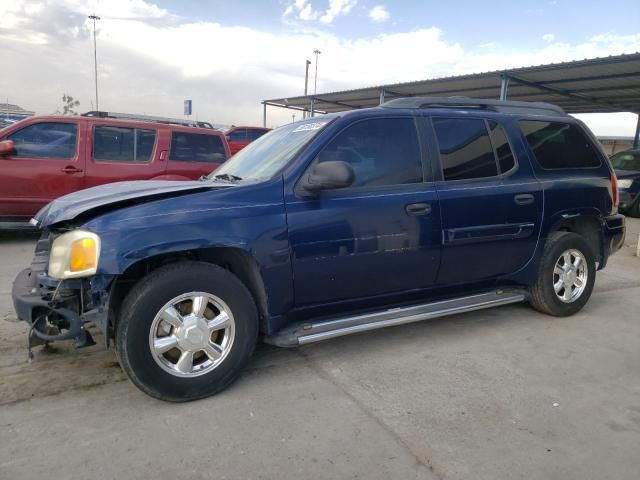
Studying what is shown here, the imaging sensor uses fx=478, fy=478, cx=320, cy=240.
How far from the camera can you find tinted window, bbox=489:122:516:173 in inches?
155

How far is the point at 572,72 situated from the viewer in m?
14.8

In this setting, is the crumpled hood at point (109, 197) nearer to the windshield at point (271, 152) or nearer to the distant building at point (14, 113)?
the windshield at point (271, 152)

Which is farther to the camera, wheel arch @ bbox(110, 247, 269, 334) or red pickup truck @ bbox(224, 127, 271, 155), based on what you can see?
red pickup truck @ bbox(224, 127, 271, 155)

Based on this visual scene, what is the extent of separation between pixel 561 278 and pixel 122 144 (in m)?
6.33

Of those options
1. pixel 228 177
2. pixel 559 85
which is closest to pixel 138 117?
pixel 228 177

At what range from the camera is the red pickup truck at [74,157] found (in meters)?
6.79

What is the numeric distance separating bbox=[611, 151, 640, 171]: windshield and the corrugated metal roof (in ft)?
7.97

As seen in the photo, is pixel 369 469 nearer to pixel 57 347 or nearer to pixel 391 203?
pixel 391 203

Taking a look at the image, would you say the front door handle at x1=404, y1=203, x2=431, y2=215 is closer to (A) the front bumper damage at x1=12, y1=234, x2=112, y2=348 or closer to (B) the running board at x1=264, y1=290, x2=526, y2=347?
(B) the running board at x1=264, y1=290, x2=526, y2=347

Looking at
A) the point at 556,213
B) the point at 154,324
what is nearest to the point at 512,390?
the point at 556,213

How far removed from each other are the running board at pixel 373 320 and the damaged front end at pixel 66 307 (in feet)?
3.37

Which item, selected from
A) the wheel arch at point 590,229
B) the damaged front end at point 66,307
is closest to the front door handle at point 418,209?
the wheel arch at point 590,229

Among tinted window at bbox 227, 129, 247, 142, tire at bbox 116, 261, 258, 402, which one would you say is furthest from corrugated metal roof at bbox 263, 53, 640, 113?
tire at bbox 116, 261, 258, 402

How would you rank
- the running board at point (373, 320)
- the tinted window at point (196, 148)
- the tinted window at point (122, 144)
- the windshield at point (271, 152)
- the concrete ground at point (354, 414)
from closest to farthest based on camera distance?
1. the concrete ground at point (354, 414)
2. the running board at point (373, 320)
3. the windshield at point (271, 152)
4. the tinted window at point (122, 144)
5. the tinted window at point (196, 148)
